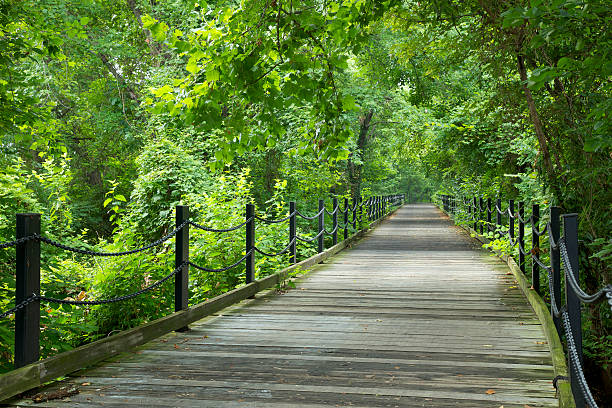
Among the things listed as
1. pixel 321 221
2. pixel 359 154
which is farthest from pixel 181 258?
pixel 359 154

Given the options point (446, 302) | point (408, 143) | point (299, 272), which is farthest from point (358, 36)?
point (408, 143)

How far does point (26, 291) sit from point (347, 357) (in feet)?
9.09

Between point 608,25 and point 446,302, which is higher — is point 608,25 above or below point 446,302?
above

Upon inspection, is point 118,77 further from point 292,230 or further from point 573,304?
point 573,304

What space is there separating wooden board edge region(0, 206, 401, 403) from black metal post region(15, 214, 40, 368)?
111 millimetres

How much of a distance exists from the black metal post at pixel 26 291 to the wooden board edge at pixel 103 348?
0.11 metres

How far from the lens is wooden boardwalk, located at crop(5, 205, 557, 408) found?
14.0 ft

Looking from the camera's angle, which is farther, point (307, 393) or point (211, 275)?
point (211, 275)

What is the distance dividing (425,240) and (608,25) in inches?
598

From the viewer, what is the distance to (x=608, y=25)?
4945 millimetres

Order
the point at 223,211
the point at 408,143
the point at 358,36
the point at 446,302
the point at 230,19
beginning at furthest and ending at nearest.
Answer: the point at 408,143
the point at 223,211
the point at 446,302
the point at 358,36
the point at 230,19

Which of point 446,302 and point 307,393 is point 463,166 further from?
point 307,393

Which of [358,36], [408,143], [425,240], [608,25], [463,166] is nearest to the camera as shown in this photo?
[608,25]

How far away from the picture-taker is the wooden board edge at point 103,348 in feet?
13.8
